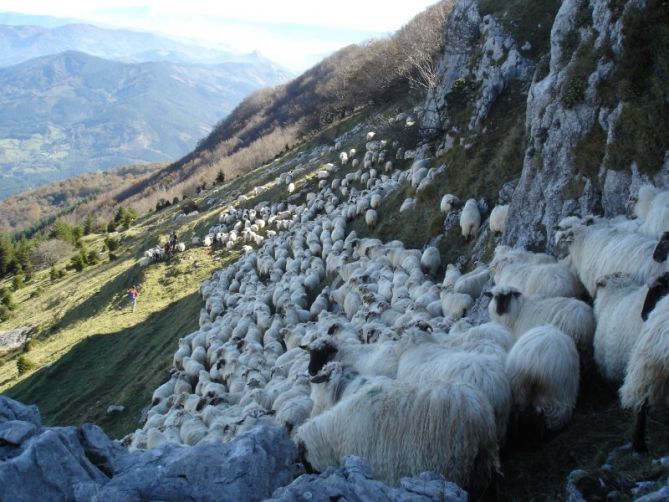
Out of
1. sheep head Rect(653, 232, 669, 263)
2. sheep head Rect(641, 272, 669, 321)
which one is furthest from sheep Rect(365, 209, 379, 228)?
sheep head Rect(641, 272, 669, 321)

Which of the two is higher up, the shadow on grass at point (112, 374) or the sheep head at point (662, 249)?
the sheep head at point (662, 249)

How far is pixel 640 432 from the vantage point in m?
6.58

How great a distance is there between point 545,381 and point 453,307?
21.4ft

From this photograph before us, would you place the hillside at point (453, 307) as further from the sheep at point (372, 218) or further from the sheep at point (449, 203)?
the sheep at point (449, 203)

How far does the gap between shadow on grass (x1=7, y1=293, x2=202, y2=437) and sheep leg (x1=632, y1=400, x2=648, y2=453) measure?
63.2ft

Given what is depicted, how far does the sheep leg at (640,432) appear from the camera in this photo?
6546 mm

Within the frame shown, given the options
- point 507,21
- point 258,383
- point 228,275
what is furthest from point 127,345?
point 507,21

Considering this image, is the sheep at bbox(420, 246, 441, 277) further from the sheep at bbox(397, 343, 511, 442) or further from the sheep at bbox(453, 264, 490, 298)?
the sheep at bbox(397, 343, 511, 442)

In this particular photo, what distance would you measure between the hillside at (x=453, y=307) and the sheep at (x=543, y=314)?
0.05m

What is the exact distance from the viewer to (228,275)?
34625 millimetres

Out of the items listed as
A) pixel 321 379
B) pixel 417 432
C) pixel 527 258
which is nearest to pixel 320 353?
pixel 321 379

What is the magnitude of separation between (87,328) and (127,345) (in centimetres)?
802

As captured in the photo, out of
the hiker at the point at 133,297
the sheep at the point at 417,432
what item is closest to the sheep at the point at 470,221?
the sheep at the point at 417,432

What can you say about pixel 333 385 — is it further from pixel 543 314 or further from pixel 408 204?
pixel 408 204
